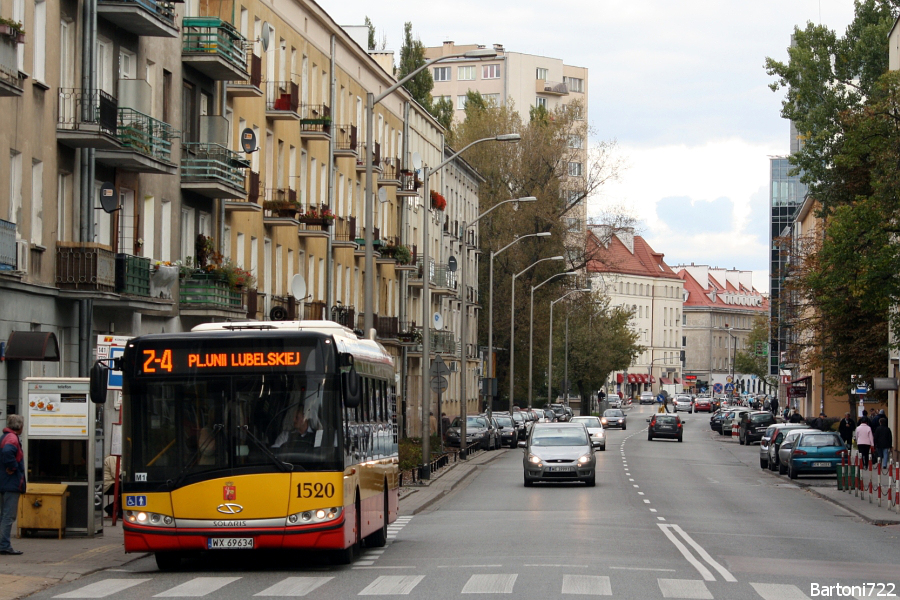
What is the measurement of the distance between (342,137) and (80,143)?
24536mm

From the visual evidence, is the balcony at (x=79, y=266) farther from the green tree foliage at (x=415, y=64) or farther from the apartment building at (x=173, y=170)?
the green tree foliage at (x=415, y=64)

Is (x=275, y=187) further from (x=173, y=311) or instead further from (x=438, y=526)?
(x=438, y=526)

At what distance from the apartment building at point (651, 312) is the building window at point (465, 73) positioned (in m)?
47.0

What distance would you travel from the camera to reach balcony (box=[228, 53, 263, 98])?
124 feet

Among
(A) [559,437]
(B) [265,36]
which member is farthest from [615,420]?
(A) [559,437]

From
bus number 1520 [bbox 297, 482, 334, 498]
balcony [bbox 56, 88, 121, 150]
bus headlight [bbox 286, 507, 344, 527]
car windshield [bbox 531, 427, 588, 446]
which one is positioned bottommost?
car windshield [bbox 531, 427, 588, 446]

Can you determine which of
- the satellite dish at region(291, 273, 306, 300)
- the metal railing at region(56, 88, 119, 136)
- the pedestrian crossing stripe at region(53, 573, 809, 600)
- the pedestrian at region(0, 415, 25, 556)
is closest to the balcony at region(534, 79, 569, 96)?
the satellite dish at region(291, 273, 306, 300)

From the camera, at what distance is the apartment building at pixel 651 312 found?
18050 centimetres

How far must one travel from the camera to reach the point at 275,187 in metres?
43.5

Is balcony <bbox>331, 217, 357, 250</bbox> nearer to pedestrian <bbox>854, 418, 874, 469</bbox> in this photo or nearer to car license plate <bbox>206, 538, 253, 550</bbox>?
pedestrian <bbox>854, 418, 874, 469</bbox>

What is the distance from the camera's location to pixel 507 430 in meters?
64.2

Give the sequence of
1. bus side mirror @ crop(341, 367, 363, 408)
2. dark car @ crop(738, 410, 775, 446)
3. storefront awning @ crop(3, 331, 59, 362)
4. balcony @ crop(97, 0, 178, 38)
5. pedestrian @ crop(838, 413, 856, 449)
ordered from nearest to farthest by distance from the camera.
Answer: bus side mirror @ crop(341, 367, 363, 408), storefront awning @ crop(3, 331, 59, 362), balcony @ crop(97, 0, 178, 38), pedestrian @ crop(838, 413, 856, 449), dark car @ crop(738, 410, 775, 446)

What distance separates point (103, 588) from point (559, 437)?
22.5 meters

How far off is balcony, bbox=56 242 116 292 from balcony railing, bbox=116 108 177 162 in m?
2.54
